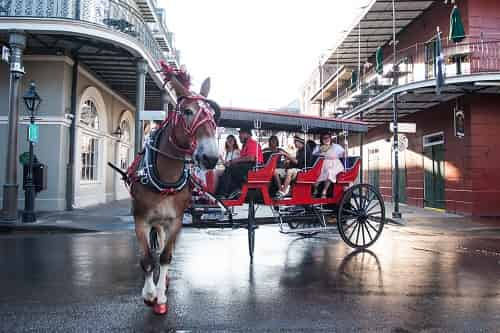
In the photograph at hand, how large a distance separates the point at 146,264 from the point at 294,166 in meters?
4.61

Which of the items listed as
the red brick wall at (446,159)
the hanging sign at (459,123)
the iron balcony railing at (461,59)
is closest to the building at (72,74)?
the iron balcony railing at (461,59)

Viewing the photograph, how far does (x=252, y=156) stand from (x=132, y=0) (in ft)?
58.9

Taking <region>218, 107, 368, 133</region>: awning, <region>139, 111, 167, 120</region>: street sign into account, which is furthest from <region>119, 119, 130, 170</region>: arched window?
<region>218, 107, 368, 133</region>: awning

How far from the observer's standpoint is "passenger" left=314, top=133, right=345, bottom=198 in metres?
8.12

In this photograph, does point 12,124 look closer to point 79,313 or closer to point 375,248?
point 79,313

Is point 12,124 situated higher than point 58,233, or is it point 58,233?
point 12,124

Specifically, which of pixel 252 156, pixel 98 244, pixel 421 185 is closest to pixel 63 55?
pixel 98 244

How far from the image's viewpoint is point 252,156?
7.07 metres

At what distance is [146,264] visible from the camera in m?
4.57

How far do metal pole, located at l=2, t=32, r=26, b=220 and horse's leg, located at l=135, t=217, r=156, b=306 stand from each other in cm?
867

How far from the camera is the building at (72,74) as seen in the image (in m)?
12.5

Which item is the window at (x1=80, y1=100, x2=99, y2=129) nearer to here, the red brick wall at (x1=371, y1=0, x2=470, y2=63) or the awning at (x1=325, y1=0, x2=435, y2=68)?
the awning at (x1=325, y1=0, x2=435, y2=68)

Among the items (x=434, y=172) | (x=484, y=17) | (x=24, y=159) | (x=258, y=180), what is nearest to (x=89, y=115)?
(x=24, y=159)

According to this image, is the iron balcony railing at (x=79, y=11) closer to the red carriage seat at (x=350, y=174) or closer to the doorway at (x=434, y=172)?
the red carriage seat at (x=350, y=174)
